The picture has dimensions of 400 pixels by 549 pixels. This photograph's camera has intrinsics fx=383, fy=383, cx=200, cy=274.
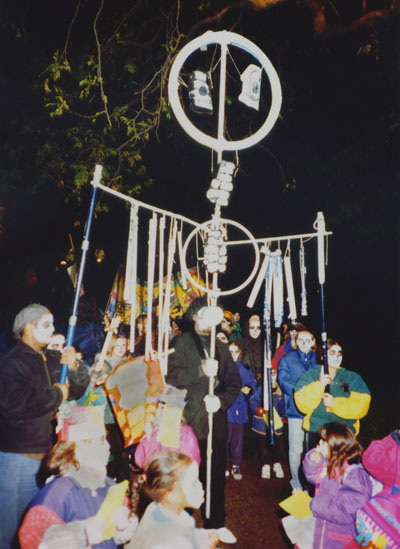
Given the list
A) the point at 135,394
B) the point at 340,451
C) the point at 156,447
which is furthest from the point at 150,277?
the point at 340,451

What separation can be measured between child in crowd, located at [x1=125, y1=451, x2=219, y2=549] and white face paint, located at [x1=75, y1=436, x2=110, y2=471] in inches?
14.8

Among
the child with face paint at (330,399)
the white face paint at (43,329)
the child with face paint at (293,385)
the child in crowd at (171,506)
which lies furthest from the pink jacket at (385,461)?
the white face paint at (43,329)

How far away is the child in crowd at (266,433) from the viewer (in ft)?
17.8

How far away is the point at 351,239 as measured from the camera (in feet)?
36.5

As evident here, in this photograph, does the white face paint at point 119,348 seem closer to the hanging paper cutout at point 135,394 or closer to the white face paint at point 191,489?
the hanging paper cutout at point 135,394

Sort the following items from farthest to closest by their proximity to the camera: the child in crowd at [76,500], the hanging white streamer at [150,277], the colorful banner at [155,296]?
the colorful banner at [155,296] < the hanging white streamer at [150,277] < the child in crowd at [76,500]

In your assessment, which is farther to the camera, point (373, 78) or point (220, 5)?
point (373, 78)

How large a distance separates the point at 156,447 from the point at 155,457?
1115 mm

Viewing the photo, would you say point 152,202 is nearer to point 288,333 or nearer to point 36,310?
point 288,333

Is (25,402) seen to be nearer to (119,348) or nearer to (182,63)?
(119,348)

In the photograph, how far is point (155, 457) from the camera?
221cm

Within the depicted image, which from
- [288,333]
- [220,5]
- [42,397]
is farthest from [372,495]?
[220,5]

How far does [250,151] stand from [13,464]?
388 inches

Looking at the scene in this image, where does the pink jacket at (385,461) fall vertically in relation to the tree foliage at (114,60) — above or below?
below
